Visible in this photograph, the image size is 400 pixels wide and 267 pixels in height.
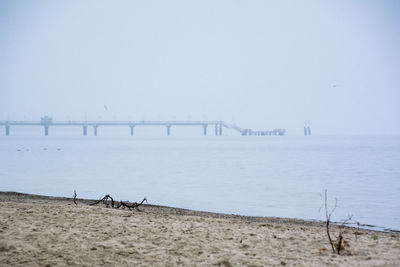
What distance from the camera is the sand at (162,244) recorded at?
6219 mm

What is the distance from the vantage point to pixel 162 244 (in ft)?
23.1

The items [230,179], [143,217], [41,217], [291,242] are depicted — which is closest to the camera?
[291,242]

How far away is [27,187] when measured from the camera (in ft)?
80.0

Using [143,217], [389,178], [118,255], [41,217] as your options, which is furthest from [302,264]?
[389,178]

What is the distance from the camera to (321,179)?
99.2 ft

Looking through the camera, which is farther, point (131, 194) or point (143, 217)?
point (131, 194)

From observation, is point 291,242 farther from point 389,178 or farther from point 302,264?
point 389,178

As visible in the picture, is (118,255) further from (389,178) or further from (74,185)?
(389,178)

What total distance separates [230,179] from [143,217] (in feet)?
68.8

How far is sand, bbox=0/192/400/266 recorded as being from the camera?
622cm

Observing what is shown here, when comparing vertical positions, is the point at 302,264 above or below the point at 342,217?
above

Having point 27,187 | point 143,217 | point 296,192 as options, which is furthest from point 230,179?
point 143,217

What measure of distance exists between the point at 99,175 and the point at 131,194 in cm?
1121

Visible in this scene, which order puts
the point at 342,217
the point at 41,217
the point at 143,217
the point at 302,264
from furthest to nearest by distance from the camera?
1. the point at 342,217
2. the point at 143,217
3. the point at 41,217
4. the point at 302,264
